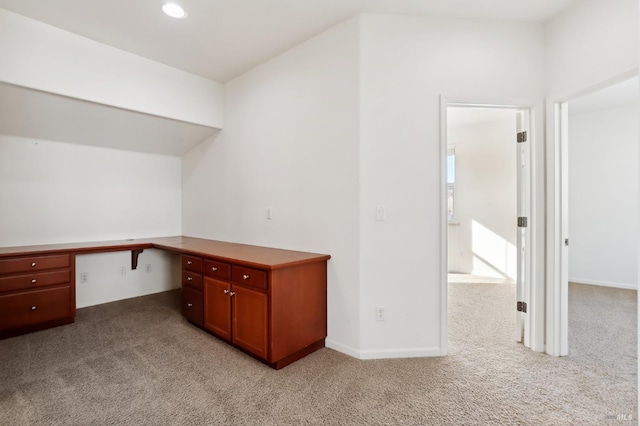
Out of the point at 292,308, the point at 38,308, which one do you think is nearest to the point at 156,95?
the point at 38,308

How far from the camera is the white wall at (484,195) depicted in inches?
202

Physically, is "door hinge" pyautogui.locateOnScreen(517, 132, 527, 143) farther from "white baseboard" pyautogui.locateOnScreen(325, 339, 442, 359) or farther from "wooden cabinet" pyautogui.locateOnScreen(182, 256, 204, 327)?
"wooden cabinet" pyautogui.locateOnScreen(182, 256, 204, 327)

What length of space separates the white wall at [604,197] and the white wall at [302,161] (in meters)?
4.60

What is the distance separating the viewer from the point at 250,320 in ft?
7.86

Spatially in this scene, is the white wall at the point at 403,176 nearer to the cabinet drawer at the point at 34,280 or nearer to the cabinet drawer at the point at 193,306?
the cabinet drawer at the point at 193,306

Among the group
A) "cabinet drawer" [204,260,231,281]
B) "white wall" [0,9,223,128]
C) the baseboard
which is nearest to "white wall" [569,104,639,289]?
the baseboard

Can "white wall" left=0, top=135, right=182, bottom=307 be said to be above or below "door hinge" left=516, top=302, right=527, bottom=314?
above

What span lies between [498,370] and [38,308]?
13.3 feet

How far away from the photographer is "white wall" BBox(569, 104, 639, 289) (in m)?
4.56

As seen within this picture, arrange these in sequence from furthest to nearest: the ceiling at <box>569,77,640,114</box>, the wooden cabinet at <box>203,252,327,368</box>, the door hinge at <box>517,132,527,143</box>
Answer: the ceiling at <box>569,77,640,114</box>, the door hinge at <box>517,132,527,143</box>, the wooden cabinet at <box>203,252,327,368</box>

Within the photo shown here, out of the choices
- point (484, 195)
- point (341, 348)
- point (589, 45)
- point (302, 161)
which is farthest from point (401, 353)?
point (484, 195)

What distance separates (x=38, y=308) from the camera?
2934 mm

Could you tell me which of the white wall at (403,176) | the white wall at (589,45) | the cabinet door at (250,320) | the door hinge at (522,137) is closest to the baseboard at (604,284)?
the door hinge at (522,137)

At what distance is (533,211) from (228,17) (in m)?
2.94
